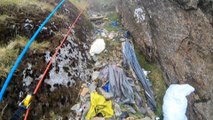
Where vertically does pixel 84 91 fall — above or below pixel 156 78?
above

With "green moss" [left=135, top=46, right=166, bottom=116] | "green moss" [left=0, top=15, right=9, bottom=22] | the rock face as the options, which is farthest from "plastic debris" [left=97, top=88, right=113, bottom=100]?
"green moss" [left=0, top=15, right=9, bottom=22]

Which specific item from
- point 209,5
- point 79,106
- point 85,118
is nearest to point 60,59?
point 79,106

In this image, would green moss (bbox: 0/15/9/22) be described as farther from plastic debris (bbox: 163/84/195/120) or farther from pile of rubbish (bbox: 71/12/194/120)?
plastic debris (bbox: 163/84/195/120)

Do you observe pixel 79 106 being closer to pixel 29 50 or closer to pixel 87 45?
pixel 29 50

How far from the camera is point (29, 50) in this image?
3.30m

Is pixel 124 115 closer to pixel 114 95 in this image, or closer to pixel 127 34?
pixel 114 95

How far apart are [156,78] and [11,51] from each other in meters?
3.12

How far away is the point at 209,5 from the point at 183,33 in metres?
0.72

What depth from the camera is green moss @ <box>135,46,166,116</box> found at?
433 centimetres

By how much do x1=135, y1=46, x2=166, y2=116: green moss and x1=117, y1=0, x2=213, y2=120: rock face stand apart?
14 centimetres

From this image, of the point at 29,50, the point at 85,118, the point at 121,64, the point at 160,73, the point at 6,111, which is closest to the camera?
the point at 6,111

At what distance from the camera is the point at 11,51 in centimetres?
315


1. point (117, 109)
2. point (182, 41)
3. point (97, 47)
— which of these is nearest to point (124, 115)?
point (117, 109)

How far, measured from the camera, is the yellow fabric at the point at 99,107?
3133 millimetres
